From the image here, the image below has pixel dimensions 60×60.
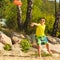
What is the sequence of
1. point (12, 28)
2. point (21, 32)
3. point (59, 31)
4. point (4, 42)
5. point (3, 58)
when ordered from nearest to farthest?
point (3, 58), point (4, 42), point (21, 32), point (12, 28), point (59, 31)

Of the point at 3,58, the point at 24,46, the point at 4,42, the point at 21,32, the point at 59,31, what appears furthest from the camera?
the point at 59,31

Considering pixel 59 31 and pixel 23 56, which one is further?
pixel 59 31

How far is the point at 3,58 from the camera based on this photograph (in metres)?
9.62

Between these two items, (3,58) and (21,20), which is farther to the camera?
(21,20)

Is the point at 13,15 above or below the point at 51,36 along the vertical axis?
above

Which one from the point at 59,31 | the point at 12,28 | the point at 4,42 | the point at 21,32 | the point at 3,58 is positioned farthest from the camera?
the point at 59,31

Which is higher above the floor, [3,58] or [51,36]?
[3,58]

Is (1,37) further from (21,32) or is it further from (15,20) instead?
(15,20)

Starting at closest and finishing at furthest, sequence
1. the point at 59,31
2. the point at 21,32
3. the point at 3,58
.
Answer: the point at 3,58 < the point at 21,32 < the point at 59,31

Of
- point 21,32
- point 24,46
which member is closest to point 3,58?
point 24,46

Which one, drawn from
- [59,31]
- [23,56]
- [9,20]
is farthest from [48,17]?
[23,56]

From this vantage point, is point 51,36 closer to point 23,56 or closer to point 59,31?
point 59,31

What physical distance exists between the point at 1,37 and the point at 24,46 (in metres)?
1.50

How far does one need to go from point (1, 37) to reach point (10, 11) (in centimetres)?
653
